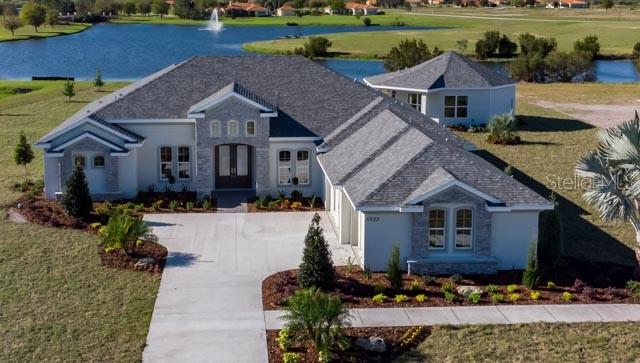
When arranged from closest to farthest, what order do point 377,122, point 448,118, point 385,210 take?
point 385,210
point 377,122
point 448,118

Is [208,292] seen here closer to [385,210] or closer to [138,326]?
[138,326]

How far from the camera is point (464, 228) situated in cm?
2512

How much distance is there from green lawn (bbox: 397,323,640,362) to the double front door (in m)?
15.7

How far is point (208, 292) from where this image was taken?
2317cm

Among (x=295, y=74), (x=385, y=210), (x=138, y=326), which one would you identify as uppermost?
(x=295, y=74)

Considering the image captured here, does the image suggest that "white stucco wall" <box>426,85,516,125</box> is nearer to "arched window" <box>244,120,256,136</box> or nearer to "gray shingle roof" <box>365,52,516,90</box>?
"gray shingle roof" <box>365,52,516,90</box>

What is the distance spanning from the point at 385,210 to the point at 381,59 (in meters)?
79.7

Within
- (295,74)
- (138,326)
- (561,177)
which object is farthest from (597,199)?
(295,74)

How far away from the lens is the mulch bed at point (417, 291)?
22.5 m

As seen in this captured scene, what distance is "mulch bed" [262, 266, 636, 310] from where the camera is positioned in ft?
73.8

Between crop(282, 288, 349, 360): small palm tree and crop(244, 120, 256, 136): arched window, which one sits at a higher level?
crop(244, 120, 256, 136): arched window

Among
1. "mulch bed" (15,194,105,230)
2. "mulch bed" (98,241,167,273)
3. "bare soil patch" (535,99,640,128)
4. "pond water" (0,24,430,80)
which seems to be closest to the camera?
"mulch bed" (98,241,167,273)

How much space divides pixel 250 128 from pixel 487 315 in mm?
14594

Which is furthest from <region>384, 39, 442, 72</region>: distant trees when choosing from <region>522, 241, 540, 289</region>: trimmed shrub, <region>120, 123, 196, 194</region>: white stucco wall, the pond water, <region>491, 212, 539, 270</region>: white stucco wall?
<region>522, 241, 540, 289</region>: trimmed shrub
